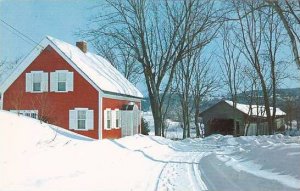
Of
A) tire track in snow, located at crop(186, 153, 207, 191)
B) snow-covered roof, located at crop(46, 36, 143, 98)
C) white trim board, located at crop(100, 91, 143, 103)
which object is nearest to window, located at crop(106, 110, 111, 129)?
white trim board, located at crop(100, 91, 143, 103)

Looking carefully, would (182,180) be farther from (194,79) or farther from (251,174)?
A: (194,79)

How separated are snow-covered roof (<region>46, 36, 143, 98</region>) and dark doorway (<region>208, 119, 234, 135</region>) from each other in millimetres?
22260

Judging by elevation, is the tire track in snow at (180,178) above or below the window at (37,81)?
below

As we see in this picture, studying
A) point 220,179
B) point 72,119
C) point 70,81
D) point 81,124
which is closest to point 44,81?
point 70,81

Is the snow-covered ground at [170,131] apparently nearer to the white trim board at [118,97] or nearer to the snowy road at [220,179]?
the white trim board at [118,97]

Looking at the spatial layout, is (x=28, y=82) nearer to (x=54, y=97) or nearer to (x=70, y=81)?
(x=54, y=97)

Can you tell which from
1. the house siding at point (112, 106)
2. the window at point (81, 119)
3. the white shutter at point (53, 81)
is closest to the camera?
the window at point (81, 119)

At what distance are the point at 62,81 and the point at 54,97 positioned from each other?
3.44ft

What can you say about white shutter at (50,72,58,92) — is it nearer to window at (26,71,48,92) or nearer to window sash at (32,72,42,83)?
window at (26,71,48,92)

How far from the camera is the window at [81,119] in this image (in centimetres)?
2467

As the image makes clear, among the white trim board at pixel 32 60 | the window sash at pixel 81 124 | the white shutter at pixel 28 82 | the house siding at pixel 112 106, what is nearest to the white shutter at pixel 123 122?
the house siding at pixel 112 106

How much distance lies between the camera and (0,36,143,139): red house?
81.0ft

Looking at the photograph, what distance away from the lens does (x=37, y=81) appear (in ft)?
84.4

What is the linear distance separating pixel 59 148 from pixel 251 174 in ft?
17.2
